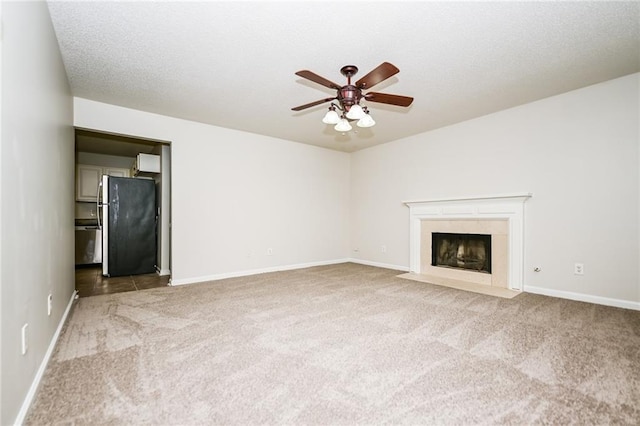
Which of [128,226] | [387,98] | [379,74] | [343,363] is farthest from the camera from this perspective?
[128,226]

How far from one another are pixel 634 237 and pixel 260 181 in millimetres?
4823

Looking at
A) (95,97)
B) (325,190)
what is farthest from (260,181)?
(95,97)

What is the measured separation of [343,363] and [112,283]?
4.04m

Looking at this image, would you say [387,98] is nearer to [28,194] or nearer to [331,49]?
[331,49]

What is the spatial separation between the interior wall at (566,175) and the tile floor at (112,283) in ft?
14.9

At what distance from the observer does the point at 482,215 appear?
421 cm

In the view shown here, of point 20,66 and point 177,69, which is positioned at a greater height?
point 177,69

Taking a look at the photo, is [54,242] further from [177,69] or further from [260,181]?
[260,181]

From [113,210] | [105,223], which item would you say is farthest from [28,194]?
[113,210]

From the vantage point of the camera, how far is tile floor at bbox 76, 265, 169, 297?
392cm

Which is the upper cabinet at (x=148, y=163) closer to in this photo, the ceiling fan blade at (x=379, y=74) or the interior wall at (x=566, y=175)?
the ceiling fan blade at (x=379, y=74)

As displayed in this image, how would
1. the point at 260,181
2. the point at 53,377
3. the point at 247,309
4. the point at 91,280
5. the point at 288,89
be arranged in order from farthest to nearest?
the point at 260,181, the point at 91,280, the point at 288,89, the point at 247,309, the point at 53,377

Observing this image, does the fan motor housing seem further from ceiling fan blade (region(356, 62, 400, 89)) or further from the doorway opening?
the doorway opening

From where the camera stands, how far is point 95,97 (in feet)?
11.8
